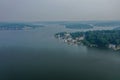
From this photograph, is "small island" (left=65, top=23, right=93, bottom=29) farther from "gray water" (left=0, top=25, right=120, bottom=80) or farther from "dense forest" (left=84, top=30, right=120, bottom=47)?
"gray water" (left=0, top=25, right=120, bottom=80)

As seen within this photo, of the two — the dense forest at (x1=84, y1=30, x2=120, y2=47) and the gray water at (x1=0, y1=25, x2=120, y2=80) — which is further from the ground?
the dense forest at (x1=84, y1=30, x2=120, y2=47)

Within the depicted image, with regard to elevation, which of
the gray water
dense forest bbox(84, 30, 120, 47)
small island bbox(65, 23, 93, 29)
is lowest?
the gray water

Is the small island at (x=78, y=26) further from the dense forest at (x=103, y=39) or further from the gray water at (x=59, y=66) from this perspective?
the gray water at (x=59, y=66)

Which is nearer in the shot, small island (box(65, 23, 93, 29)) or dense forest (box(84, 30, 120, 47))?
dense forest (box(84, 30, 120, 47))

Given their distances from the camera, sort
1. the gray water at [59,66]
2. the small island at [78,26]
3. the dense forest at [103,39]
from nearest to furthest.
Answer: the gray water at [59,66] < the dense forest at [103,39] < the small island at [78,26]

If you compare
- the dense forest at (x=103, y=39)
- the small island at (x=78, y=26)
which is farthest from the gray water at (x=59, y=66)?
the small island at (x=78, y=26)

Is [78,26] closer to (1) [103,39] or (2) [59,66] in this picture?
(1) [103,39]

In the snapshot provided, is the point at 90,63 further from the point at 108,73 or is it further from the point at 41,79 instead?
the point at 41,79

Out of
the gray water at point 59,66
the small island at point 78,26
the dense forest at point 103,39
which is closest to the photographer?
the gray water at point 59,66

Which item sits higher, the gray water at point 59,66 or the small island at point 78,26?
the small island at point 78,26

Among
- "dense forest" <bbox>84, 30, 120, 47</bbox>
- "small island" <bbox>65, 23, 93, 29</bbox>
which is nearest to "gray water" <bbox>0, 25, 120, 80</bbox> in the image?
"dense forest" <bbox>84, 30, 120, 47</bbox>

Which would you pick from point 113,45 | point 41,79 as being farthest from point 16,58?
point 113,45
